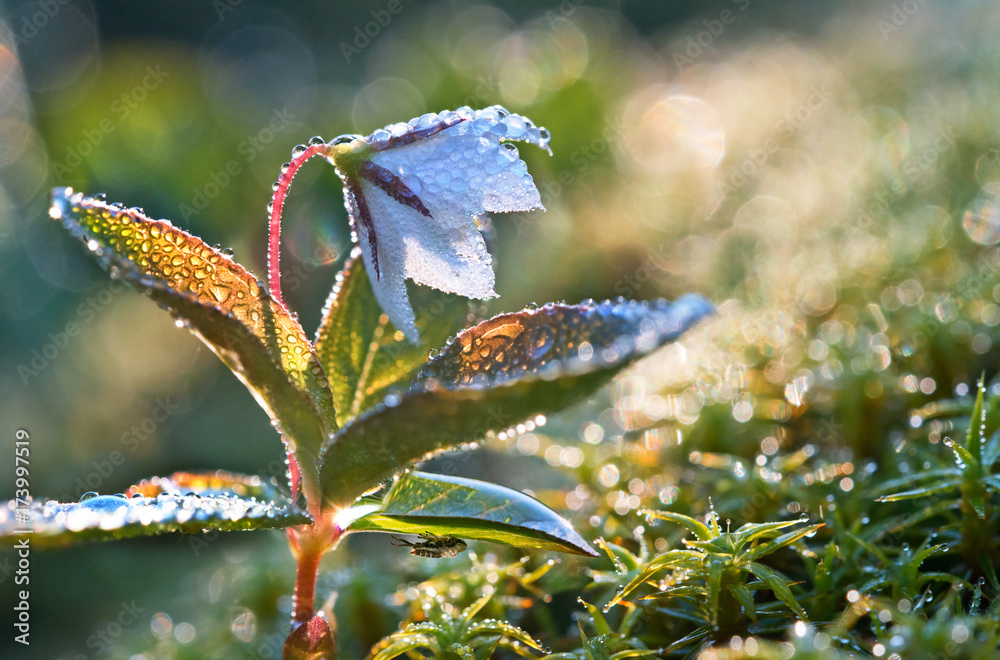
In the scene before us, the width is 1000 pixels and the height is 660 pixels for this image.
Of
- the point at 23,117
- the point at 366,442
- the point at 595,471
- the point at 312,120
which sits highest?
the point at 23,117

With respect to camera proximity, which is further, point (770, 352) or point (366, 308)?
point (770, 352)

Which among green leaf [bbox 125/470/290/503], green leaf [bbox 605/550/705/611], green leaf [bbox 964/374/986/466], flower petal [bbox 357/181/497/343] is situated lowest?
green leaf [bbox 605/550/705/611]

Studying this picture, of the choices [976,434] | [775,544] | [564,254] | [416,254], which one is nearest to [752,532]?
[775,544]

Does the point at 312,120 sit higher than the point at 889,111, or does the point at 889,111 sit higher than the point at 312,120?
the point at 312,120

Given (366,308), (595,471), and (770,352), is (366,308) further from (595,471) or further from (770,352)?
(770,352)

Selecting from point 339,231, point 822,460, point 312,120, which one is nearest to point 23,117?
point 312,120

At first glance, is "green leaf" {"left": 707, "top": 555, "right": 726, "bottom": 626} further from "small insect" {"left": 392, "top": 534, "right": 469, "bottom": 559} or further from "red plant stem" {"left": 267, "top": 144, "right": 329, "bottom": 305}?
"red plant stem" {"left": 267, "top": 144, "right": 329, "bottom": 305}

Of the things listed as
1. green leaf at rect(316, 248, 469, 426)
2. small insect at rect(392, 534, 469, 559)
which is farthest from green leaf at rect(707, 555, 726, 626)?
green leaf at rect(316, 248, 469, 426)
